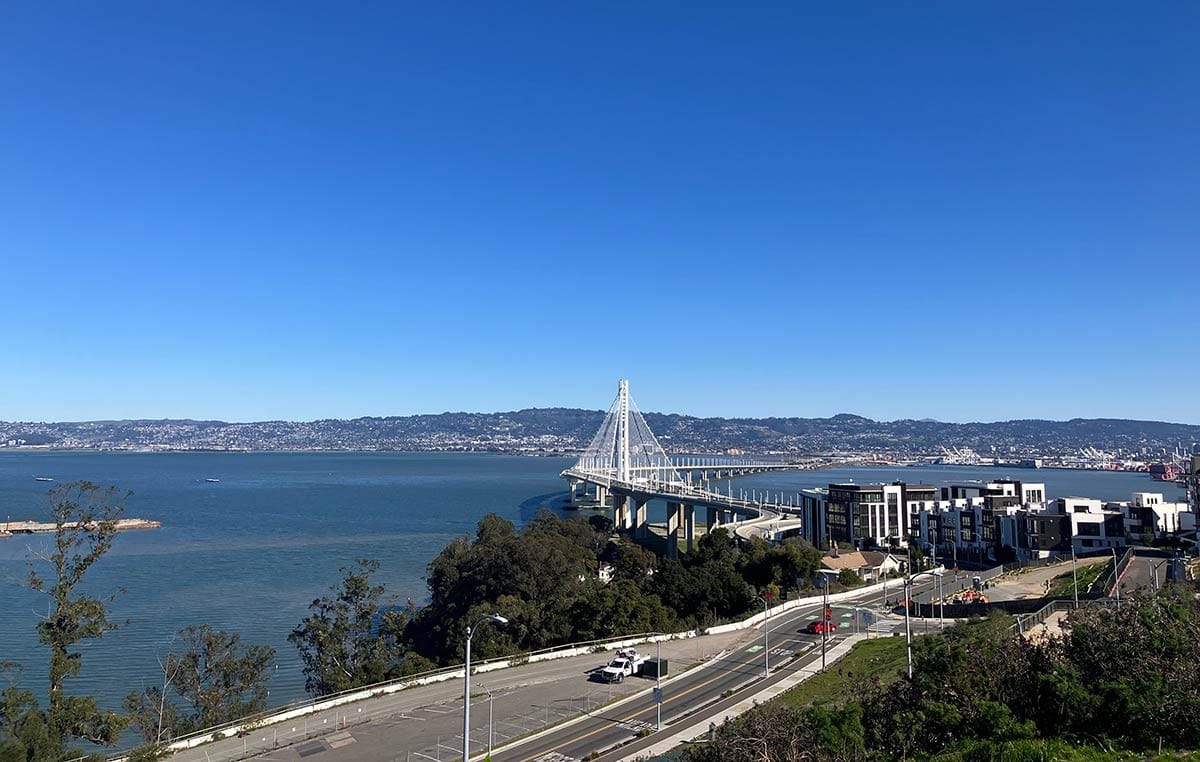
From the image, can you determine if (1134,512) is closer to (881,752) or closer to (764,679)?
(764,679)

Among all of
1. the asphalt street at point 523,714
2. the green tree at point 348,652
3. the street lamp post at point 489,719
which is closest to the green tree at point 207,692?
the green tree at point 348,652

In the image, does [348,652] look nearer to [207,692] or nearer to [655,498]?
[207,692]

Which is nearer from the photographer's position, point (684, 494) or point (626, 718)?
point (626, 718)

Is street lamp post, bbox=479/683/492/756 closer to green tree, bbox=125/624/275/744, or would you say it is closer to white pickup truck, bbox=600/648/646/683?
white pickup truck, bbox=600/648/646/683

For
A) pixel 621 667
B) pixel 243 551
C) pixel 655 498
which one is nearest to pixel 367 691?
pixel 621 667

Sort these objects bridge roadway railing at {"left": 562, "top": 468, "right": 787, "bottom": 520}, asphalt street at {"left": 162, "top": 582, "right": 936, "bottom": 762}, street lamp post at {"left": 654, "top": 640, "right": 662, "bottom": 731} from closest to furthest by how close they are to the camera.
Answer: asphalt street at {"left": 162, "top": 582, "right": 936, "bottom": 762} → street lamp post at {"left": 654, "top": 640, "right": 662, "bottom": 731} → bridge roadway railing at {"left": 562, "top": 468, "right": 787, "bottom": 520}

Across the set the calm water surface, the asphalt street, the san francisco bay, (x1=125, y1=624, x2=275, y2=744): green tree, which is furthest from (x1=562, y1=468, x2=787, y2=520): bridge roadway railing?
(x1=125, y1=624, x2=275, y2=744): green tree

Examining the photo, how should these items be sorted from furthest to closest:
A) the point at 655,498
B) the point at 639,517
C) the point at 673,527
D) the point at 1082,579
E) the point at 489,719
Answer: the point at 639,517
the point at 655,498
the point at 673,527
the point at 1082,579
the point at 489,719
